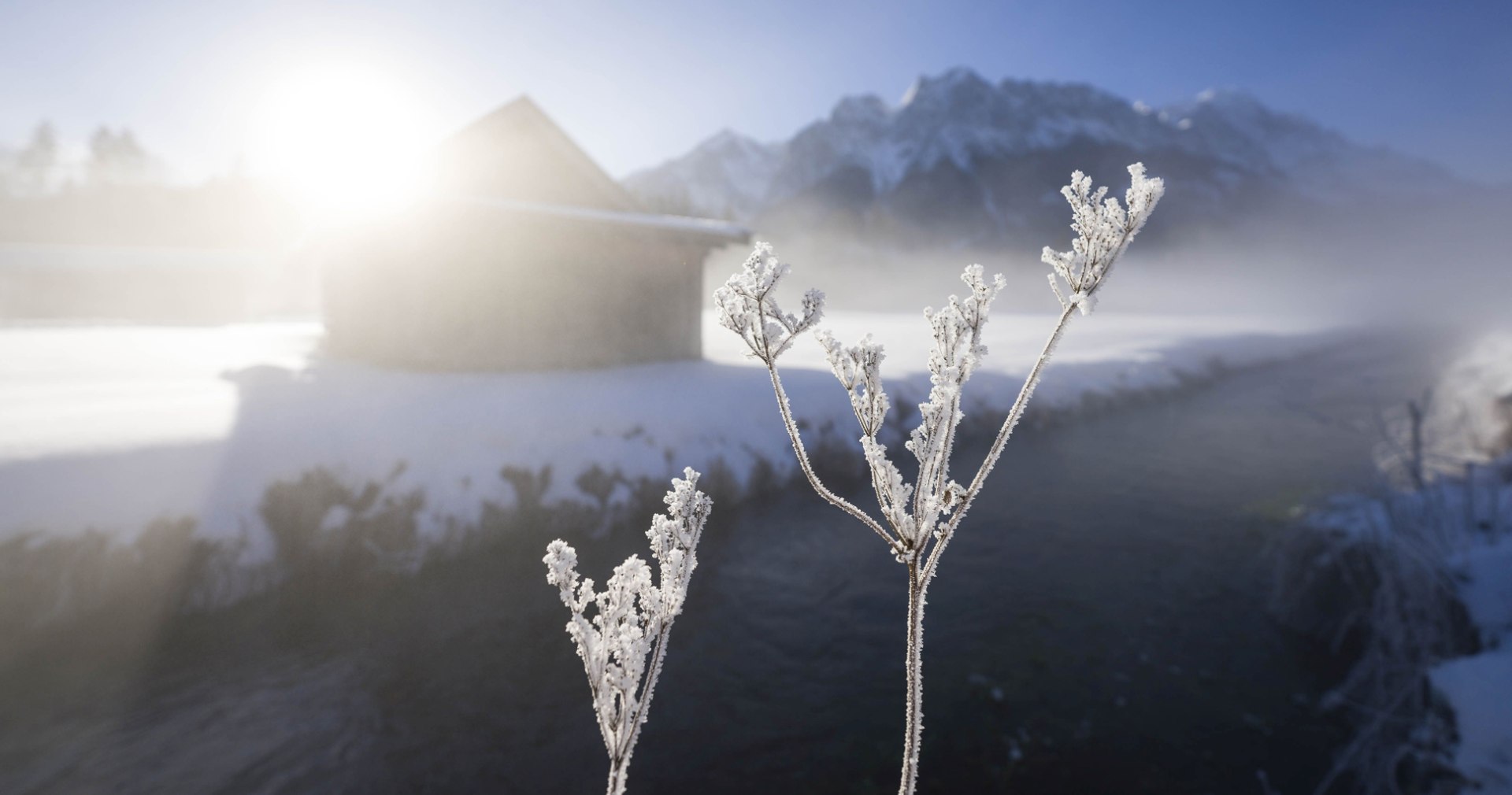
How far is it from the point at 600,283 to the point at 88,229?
51.0 meters

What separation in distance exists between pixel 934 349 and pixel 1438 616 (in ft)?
17.6

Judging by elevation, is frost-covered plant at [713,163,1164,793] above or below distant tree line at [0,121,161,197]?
below

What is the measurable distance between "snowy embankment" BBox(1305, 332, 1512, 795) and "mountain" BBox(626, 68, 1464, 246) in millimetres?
80974

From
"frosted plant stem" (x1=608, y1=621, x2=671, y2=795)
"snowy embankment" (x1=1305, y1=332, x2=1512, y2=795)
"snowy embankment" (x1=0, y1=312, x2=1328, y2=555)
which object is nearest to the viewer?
"frosted plant stem" (x1=608, y1=621, x2=671, y2=795)

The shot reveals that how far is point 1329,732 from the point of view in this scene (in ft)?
15.4

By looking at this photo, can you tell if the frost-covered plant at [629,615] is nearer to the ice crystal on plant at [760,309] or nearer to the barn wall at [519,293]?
the ice crystal on plant at [760,309]

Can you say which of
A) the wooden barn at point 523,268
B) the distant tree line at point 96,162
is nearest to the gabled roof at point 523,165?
the wooden barn at point 523,268

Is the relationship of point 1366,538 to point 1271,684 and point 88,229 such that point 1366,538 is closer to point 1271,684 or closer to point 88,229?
point 1271,684

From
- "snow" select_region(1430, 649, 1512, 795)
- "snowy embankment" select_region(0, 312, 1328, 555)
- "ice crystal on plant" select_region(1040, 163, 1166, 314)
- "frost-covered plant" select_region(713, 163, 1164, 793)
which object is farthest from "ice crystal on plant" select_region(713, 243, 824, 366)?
"snowy embankment" select_region(0, 312, 1328, 555)

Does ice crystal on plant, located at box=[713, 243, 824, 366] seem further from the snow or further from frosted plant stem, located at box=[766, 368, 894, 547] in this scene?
the snow

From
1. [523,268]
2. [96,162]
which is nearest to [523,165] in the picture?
[523,268]

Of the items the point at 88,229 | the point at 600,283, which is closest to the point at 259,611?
the point at 600,283

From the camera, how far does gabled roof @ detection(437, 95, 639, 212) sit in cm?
1303

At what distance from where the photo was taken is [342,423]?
7.39 m
